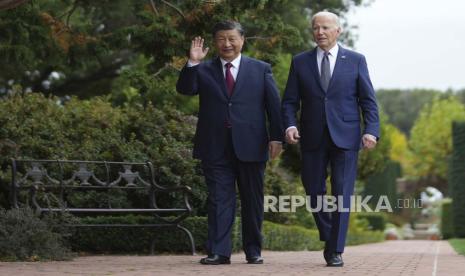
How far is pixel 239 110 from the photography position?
650cm

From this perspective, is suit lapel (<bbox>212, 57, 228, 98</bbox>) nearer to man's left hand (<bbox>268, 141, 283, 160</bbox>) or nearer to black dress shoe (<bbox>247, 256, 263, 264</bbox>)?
man's left hand (<bbox>268, 141, 283, 160</bbox>)

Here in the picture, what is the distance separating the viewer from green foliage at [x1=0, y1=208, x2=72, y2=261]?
6938mm

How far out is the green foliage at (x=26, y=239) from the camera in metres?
6.94

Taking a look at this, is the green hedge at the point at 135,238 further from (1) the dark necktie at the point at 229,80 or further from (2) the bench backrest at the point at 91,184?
(1) the dark necktie at the point at 229,80

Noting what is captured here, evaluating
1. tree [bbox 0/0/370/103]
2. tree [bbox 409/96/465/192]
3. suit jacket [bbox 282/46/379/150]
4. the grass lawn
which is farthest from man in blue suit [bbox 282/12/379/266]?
tree [bbox 409/96/465/192]

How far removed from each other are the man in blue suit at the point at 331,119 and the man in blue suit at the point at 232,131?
22 cm

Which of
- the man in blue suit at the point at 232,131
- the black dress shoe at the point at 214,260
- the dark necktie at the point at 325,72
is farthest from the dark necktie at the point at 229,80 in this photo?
the black dress shoe at the point at 214,260

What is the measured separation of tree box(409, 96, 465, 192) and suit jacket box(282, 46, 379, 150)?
42.6m

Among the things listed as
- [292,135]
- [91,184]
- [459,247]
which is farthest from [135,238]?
[459,247]

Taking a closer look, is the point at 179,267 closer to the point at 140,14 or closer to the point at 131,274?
the point at 131,274

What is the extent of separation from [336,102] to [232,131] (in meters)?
0.80

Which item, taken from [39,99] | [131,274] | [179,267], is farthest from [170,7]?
[131,274]

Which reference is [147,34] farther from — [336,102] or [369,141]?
[369,141]

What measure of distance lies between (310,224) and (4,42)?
7.57 meters
